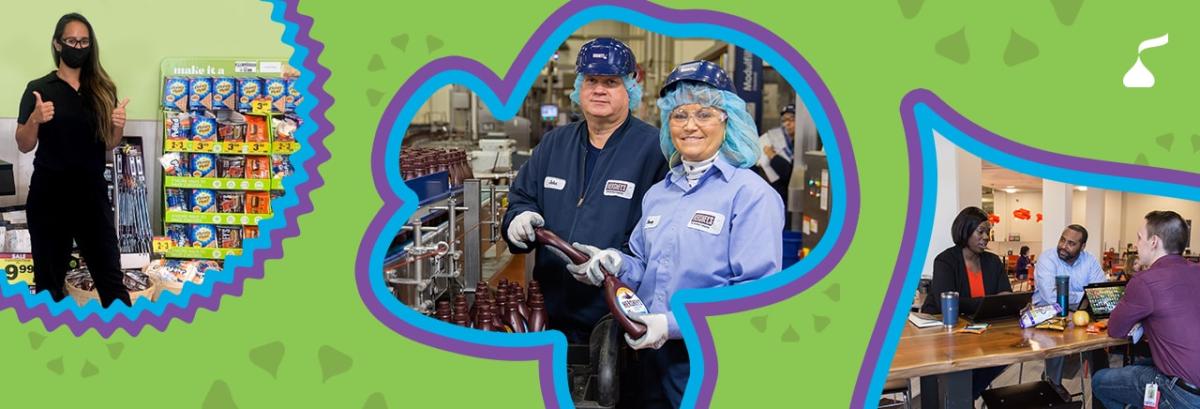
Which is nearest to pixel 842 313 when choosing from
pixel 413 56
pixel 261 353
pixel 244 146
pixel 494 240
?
pixel 413 56

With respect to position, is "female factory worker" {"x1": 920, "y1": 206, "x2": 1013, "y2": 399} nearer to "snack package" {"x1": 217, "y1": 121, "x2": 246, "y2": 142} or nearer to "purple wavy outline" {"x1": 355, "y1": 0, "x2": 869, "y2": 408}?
"purple wavy outline" {"x1": 355, "y1": 0, "x2": 869, "y2": 408}

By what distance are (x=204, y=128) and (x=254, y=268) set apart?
5.90 ft

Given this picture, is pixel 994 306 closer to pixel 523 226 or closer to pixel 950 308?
pixel 950 308

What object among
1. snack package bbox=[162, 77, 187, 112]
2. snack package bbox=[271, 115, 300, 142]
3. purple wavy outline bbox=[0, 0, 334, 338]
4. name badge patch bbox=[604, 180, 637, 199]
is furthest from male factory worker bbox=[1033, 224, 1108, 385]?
snack package bbox=[162, 77, 187, 112]

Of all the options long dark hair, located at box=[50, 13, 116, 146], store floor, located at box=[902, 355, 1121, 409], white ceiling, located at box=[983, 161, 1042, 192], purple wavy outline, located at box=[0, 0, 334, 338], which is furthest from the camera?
store floor, located at box=[902, 355, 1121, 409]

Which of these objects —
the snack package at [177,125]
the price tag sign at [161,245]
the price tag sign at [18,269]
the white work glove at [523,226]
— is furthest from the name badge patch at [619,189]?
the price tag sign at [18,269]

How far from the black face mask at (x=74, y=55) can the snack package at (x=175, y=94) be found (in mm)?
716

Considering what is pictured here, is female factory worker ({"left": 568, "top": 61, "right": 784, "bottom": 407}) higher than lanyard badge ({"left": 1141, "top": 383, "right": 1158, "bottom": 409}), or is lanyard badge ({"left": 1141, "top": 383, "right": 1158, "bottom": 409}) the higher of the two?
female factory worker ({"left": 568, "top": 61, "right": 784, "bottom": 407})

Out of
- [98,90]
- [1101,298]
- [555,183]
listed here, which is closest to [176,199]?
[98,90]

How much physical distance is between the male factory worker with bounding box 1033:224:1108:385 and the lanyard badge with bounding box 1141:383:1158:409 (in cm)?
44

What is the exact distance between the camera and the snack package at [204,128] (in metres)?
3.98

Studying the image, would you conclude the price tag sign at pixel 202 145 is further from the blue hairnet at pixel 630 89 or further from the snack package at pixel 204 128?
the blue hairnet at pixel 630 89

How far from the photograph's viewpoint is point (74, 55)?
10.3 ft

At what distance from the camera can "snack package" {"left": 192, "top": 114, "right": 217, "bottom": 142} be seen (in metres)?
3.98
